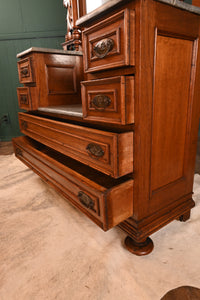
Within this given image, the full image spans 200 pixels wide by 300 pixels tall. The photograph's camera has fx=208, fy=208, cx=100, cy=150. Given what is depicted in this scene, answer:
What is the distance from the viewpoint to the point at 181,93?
2.85 ft

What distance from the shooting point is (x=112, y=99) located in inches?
28.0

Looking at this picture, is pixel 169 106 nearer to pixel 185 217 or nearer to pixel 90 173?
pixel 90 173

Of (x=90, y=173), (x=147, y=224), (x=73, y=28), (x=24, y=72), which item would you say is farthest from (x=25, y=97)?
(x=147, y=224)

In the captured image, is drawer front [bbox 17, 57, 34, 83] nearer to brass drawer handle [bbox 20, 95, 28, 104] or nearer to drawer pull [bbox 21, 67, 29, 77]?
drawer pull [bbox 21, 67, 29, 77]

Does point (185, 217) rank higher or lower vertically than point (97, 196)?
lower

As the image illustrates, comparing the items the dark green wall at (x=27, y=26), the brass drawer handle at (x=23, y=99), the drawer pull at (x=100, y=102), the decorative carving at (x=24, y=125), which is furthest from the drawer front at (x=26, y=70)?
the dark green wall at (x=27, y=26)

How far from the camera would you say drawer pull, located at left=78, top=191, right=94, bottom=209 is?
0.80m

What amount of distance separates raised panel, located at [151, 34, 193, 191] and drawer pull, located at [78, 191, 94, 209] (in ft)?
0.88

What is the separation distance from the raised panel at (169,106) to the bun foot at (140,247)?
0.82ft

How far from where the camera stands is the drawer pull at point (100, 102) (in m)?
0.73

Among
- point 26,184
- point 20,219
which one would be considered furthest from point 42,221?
point 26,184

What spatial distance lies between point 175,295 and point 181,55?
88cm

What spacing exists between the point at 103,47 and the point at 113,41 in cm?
4

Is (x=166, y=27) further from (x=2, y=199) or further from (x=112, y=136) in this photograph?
(x=2, y=199)
